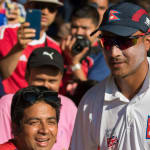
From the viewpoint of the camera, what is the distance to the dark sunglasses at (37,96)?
3.25m

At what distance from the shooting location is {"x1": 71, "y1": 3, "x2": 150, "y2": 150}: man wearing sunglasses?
10.3 ft

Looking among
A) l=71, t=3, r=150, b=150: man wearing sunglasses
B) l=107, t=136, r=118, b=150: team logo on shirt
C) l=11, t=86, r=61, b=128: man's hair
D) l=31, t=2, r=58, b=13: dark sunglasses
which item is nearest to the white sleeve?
l=71, t=3, r=150, b=150: man wearing sunglasses

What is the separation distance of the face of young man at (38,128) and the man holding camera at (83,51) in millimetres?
2064

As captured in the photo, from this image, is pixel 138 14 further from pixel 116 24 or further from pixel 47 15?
pixel 47 15

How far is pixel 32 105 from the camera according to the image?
325 cm

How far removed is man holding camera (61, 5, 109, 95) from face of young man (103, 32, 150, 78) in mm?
2101

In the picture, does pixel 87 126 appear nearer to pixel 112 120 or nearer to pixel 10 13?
pixel 112 120

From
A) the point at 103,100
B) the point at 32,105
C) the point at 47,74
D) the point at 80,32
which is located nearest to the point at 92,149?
the point at 103,100

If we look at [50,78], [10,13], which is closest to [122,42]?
[50,78]

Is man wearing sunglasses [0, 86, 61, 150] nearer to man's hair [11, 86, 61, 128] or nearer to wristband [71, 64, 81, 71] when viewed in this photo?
man's hair [11, 86, 61, 128]

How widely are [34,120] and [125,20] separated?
105cm

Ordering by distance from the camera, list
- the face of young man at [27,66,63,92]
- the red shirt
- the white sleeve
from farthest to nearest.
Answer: the red shirt < the face of young man at [27,66,63,92] < the white sleeve

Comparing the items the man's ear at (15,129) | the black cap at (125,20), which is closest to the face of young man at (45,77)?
the man's ear at (15,129)

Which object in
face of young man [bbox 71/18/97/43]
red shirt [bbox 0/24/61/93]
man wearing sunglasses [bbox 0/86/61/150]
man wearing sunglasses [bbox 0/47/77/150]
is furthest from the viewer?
face of young man [bbox 71/18/97/43]
